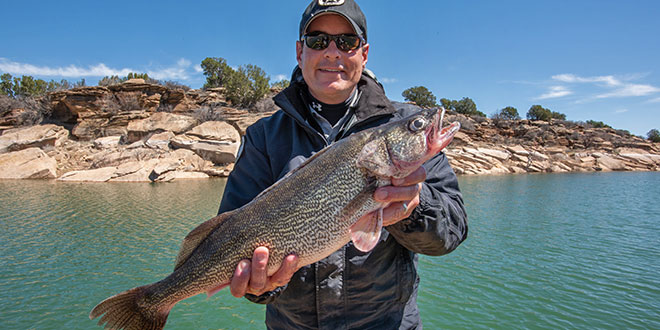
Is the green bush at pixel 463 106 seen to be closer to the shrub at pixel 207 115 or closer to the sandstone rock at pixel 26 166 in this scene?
the shrub at pixel 207 115

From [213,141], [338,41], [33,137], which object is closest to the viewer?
[338,41]

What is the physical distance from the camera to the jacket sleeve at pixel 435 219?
2201 millimetres

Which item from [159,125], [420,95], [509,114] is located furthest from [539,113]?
[159,125]

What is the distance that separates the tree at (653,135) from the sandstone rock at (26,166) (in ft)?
305

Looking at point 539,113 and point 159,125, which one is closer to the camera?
point 159,125

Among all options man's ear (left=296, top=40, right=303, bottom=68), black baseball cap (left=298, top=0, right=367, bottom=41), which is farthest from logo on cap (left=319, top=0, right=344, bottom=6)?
man's ear (left=296, top=40, right=303, bottom=68)

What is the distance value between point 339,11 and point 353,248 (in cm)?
184

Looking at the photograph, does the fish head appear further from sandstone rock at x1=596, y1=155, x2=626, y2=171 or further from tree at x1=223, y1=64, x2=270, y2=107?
sandstone rock at x1=596, y1=155, x2=626, y2=171

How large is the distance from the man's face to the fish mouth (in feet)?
2.56

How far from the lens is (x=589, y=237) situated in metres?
12.3

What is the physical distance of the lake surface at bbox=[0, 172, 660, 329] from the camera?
693 centimetres

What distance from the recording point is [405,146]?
92.6 inches

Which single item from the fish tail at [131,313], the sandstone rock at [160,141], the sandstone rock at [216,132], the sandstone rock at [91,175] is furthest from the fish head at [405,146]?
the sandstone rock at [160,141]

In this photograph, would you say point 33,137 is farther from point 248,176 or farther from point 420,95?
point 420,95
